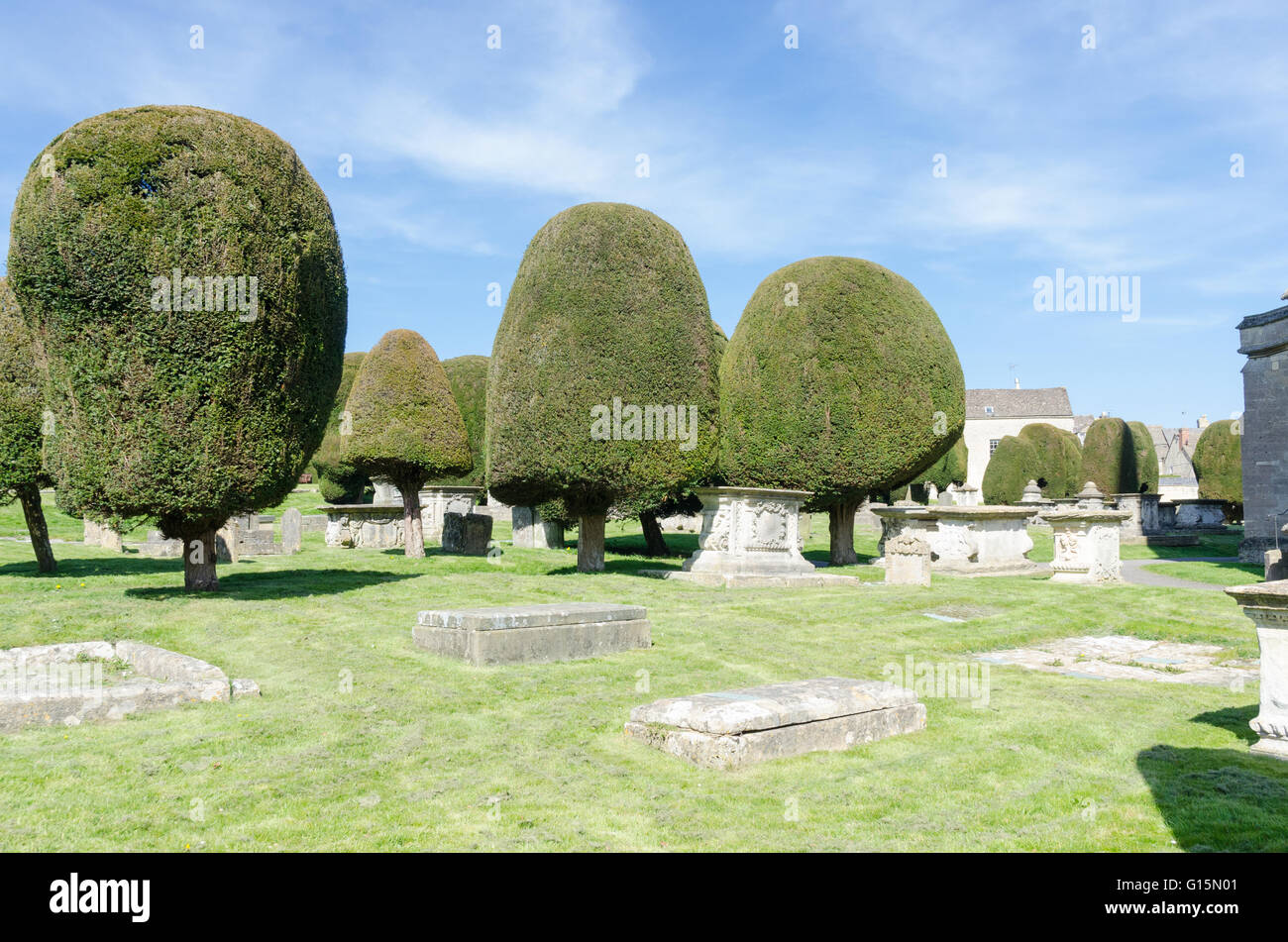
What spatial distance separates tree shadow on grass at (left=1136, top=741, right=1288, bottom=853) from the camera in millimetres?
4410

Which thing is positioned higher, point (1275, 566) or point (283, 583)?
point (283, 583)

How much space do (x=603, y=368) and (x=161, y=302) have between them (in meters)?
7.56

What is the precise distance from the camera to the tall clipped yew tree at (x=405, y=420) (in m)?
21.1

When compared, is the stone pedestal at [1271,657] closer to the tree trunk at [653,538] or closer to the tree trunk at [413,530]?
the tree trunk at [413,530]

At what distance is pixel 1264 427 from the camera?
80.0 feet

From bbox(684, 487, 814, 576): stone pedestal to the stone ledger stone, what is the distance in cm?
787

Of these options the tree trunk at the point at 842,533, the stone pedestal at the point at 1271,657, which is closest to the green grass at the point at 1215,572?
the tree trunk at the point at 842,533

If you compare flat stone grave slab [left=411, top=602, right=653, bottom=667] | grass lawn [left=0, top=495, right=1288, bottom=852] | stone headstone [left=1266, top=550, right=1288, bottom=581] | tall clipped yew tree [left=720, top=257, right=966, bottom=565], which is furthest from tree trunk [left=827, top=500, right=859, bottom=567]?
A: flat stone grave slab [left=411, top=602, right=653, bottom=667]

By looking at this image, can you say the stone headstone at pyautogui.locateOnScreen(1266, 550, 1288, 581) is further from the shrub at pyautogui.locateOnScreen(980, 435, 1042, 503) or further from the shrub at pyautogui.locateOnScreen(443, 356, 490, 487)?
the shrub at pyautogui.locateOnScreen(980, 435, 1042, 503)

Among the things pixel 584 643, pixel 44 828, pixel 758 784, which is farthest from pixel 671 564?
pixel 44 828

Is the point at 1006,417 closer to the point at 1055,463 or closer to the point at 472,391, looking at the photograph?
the point at 1055,463

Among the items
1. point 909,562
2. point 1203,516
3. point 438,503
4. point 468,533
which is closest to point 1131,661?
point 909,562

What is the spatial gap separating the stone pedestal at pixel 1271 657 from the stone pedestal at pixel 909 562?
1026 cm
